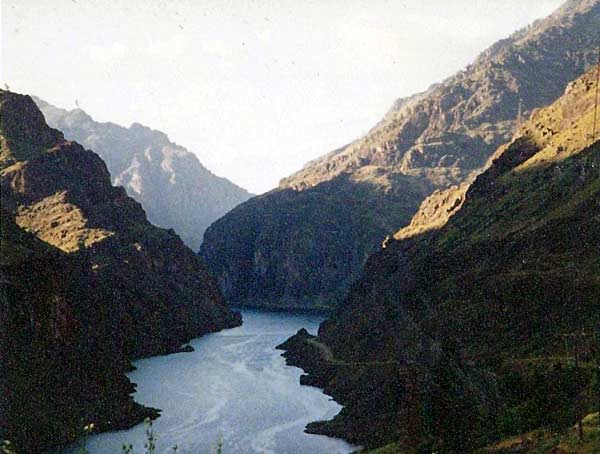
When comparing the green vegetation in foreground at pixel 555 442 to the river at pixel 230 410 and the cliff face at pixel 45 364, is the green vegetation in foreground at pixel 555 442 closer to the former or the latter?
the river at pixel 230 410

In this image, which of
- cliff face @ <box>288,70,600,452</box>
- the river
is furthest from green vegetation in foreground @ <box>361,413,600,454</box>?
the river

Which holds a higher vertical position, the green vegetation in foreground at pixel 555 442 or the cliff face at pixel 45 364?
the cliff face at pixel 45 364

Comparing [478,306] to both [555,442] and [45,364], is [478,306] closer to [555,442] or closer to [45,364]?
[555,442]

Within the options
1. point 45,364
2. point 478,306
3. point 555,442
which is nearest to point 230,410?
point 45,364

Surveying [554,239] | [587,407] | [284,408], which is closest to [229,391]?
[284,408]

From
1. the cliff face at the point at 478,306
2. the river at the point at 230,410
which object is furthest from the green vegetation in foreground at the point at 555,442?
the river at the point at 230,410
